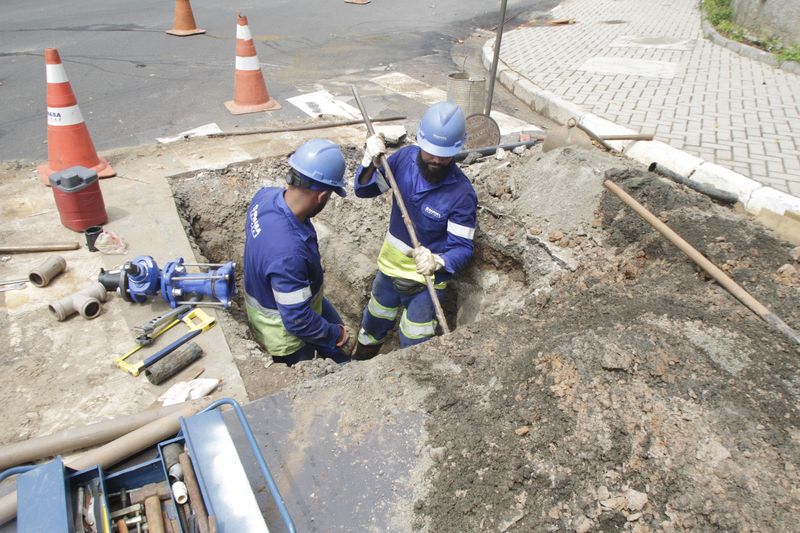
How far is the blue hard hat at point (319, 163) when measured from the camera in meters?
2.98

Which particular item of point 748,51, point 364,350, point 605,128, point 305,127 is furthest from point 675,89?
point 364,350

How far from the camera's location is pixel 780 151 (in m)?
5.39

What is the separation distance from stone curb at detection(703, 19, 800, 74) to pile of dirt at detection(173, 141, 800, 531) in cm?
552

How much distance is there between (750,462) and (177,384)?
8.70ft

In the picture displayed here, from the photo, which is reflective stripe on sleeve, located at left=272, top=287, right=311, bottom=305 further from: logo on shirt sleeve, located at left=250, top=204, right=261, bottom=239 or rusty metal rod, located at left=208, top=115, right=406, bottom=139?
rusty metal rod, located at left=208, top=115, right=406, bottom=139

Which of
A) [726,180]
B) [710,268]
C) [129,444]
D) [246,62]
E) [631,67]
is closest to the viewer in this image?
[129,444]

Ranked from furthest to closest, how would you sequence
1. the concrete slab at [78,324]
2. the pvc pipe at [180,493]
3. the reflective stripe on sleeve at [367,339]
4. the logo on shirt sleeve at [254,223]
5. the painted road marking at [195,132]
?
the painted road marking at [195,132]
the reflective stripe on sleeve at [367,339]
the logo on shirt sleeve at [254,223]
the concrete slab at [78,324]
the pvc pipe at [180,493]

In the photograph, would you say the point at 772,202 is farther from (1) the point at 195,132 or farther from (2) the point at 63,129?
(2) the point at 63,129

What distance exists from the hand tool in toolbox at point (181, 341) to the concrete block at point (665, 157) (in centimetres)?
411

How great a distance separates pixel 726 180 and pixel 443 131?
2757mm

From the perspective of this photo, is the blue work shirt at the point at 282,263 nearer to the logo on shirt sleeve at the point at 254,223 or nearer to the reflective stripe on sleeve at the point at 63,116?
the logo on shirt sleeve at the point at 254,223

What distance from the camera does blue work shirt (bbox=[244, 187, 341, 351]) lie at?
9.73ft

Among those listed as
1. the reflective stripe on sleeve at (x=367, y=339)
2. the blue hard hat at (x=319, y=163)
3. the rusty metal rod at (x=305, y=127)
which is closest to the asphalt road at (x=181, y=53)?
the rusty metal rod at (x=305, y=127)

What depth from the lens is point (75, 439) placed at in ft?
7.64
